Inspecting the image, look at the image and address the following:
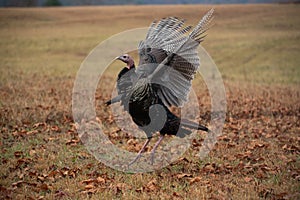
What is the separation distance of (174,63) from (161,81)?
32 centimetres

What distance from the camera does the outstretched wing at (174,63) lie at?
252 inches

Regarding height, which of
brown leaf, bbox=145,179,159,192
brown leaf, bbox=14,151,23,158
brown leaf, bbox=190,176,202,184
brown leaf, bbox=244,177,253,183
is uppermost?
brown leaf, bbox=145,179,159,192

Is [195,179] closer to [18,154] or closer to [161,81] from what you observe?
[161,81]

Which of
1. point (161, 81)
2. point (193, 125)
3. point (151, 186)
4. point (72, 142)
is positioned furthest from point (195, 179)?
point (72, 142)

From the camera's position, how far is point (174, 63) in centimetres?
646

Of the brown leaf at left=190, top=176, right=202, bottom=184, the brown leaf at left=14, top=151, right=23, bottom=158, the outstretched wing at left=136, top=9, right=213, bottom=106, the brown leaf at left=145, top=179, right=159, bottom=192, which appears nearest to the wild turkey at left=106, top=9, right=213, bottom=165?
the outstretched wing at left=136, top=9, right=213, bottom=106

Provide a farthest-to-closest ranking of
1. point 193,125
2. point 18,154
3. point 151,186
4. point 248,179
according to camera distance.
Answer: point 18,154 → point 193,125 → point 248,179 → point 151,186

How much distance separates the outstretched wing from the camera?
6.41 metres

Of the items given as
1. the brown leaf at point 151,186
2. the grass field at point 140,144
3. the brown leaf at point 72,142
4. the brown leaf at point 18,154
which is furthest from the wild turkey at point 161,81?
the brown leaf at point 18,154

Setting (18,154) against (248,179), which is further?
(18,154)

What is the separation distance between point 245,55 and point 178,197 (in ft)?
84.7

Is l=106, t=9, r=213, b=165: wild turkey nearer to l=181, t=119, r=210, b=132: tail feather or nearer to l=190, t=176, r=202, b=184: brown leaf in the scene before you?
l=181, t=119, r=210, b=132: tail feather

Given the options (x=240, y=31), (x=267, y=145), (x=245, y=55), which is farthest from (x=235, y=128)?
(x=240, y=31)

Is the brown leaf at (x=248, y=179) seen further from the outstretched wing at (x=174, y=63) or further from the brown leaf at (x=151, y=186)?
the outstretched wing at (x=174, y=63)
